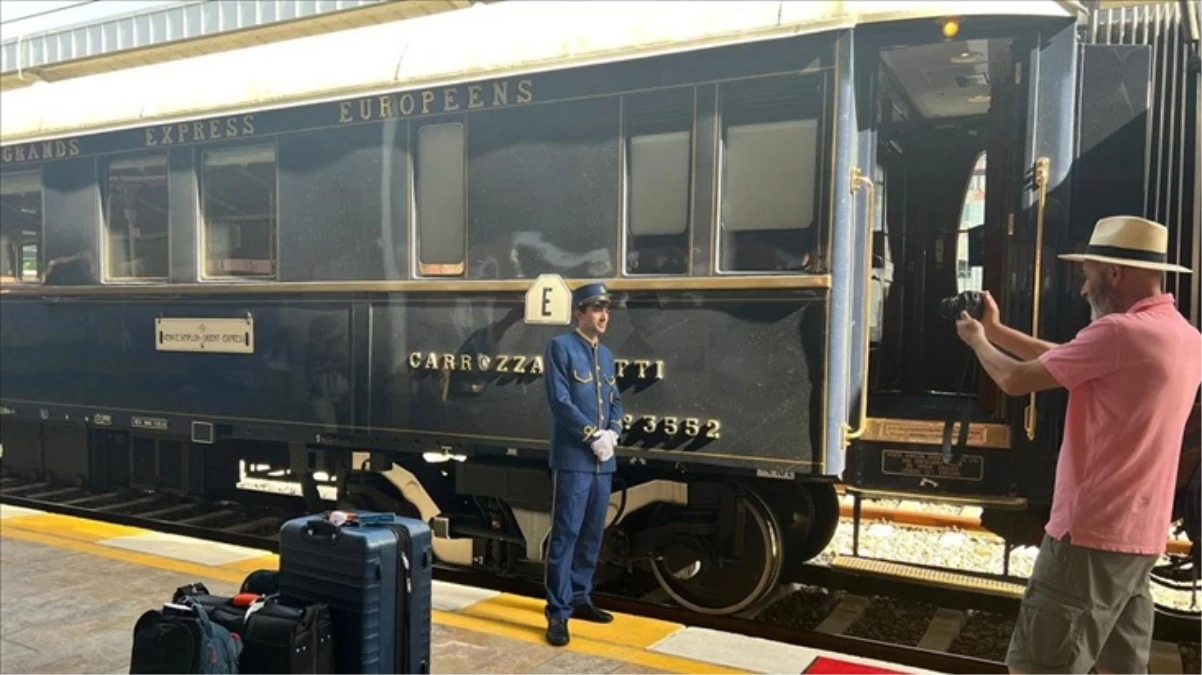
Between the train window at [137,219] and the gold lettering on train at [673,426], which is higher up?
the train window at [137,219]

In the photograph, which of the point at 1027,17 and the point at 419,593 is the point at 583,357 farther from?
the point at 1027,17

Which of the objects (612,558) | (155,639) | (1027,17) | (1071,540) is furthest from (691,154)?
(155,639)

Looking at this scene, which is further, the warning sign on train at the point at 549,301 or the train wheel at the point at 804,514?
the train wheel at the point at 804,514

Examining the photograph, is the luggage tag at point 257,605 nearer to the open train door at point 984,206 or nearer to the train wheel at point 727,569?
the train wheel at point 727,569

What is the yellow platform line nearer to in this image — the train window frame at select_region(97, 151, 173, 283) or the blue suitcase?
the blue suitcase

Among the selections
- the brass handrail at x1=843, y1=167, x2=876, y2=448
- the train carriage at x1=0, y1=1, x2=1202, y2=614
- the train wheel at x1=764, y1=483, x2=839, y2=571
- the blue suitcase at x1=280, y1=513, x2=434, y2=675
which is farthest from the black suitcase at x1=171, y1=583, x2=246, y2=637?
the train wheel at x1=764, y1=483, x2=839, y2=571

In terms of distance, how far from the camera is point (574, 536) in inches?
187

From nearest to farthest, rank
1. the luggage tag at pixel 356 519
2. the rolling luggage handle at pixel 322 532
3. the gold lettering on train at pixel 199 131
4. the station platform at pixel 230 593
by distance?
1. the rolling luggage handle at pixel 322 532
2. the luggage tag at pixel 356 519
3. the station platform at pixel 230 593
4. the gold lettering on train at pixel 199 131

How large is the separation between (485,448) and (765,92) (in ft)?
8.35

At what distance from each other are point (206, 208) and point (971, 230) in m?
5.11

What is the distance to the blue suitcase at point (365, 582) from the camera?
340 centimetres

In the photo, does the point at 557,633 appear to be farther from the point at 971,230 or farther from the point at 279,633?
the point at 971,230

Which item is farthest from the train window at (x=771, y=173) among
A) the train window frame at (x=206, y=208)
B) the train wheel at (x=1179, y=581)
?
the train window frame at (x=206, y=208)

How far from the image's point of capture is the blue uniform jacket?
15.3 feet
